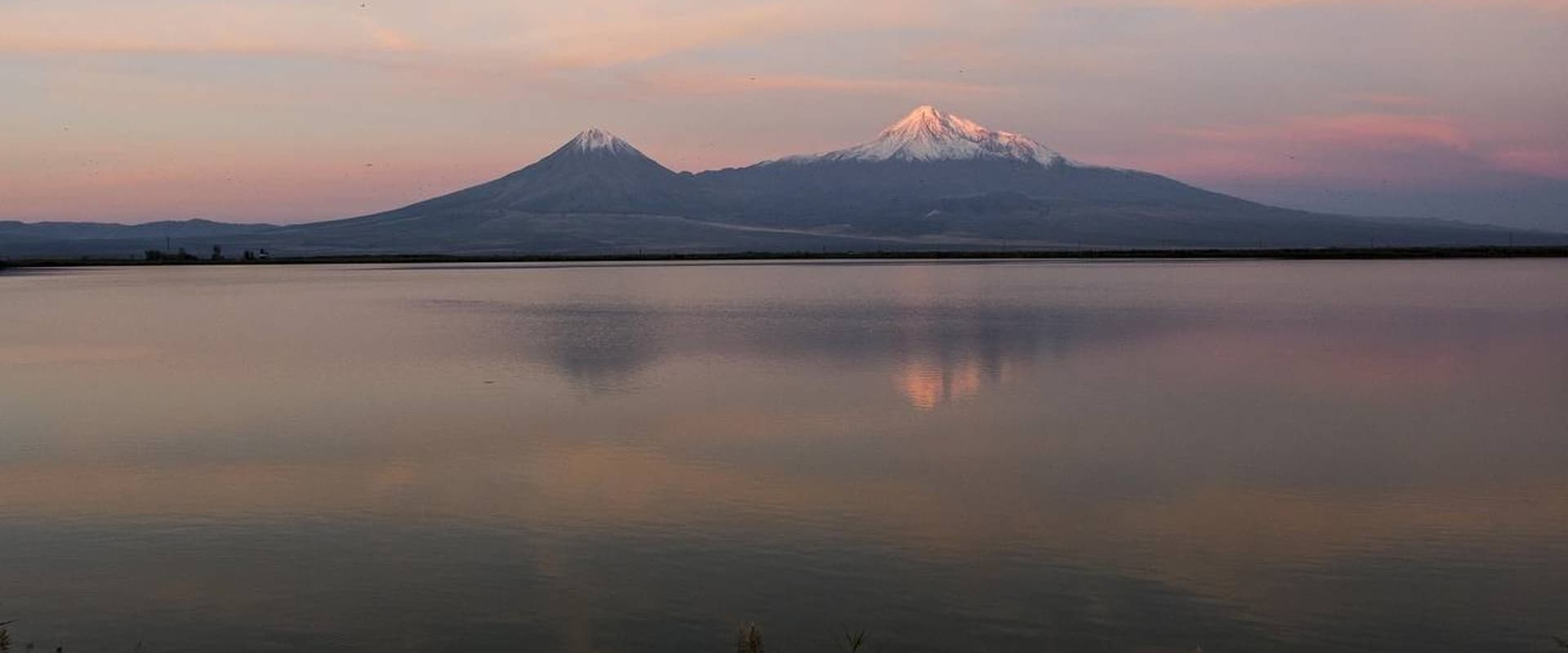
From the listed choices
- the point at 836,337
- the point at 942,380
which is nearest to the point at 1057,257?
the point at 836,337

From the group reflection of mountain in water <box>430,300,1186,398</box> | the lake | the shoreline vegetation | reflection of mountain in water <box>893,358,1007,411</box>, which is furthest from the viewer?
the shoreline vegetation

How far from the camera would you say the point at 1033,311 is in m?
45.7

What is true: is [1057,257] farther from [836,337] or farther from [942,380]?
[942,380]

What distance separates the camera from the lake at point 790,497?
9281 millimetres

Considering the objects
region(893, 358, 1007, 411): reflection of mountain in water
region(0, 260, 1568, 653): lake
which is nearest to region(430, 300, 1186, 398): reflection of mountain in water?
region(893, 358, 1007, 411): reflection of mountain in water

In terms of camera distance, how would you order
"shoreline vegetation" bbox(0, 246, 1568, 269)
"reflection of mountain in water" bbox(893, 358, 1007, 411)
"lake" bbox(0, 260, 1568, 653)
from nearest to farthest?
"lake" bbox(0, 260, 1568, 653) → "reflection of mountain in water" bbox(893, 358, 1007, 411) → "shoreline vegetation" bbox(0, 246, 1568, 269)

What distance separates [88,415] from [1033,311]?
31762 mm

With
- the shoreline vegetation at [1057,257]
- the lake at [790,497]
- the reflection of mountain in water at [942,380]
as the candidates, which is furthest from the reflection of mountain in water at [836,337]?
the shoreline vegetation at [1057,257]

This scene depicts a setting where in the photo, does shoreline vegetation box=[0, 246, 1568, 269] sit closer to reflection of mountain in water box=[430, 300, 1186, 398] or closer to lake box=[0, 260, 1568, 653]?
reflection of mountain in water box=[430, 300, 1186, 398]

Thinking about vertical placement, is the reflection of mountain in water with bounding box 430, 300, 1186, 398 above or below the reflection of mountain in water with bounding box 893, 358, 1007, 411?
below

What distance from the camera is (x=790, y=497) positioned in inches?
521

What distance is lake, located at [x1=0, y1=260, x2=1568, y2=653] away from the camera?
9281 millimetres

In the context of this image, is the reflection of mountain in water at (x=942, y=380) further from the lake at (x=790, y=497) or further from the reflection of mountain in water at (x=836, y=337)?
the lake at (x=790, y=497)

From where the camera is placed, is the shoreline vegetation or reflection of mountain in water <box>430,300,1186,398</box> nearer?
reflection of mountain in water <box>430,300,1186,398</box>
